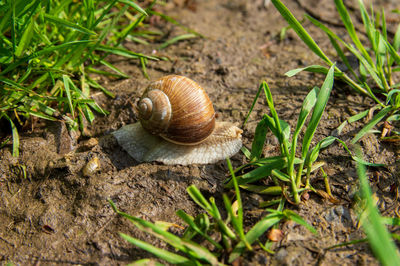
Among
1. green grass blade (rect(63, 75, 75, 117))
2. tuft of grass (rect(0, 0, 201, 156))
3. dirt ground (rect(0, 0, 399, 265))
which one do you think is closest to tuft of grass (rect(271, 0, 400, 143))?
dirt ground (rect(0, 0, 399, 265))

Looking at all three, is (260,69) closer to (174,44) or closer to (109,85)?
(174,44)

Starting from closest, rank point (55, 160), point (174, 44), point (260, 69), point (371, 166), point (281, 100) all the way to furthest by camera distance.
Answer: point (371, 166), point (55, 160), point (281, 100), point (260, 69), point (174, 44)

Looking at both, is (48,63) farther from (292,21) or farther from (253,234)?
(253,234)

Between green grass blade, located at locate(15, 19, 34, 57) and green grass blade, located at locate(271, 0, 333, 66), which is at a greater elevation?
green grass blade, located at locate(271, 0, 333, 66)

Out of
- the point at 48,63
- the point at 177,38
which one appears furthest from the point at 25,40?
the point at 177,38

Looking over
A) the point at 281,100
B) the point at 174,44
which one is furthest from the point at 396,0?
the point at 174,44

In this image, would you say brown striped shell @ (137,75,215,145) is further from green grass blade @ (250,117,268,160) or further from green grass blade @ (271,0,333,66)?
green grass blade @ (271,0,333,66)

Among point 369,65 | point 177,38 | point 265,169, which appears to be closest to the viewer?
point 265,169

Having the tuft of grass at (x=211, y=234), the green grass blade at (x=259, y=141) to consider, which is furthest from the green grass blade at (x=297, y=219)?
the green grass blade at (x=259, y=141)
